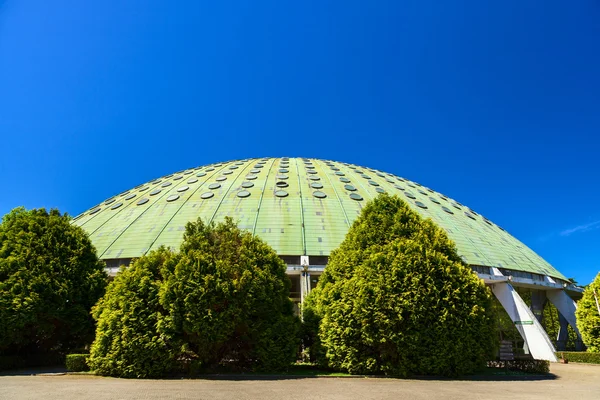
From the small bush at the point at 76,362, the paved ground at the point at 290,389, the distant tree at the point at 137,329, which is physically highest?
the distant tree at the point at 137,329

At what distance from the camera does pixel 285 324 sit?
15352 mm

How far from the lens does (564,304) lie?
3044 centimetres

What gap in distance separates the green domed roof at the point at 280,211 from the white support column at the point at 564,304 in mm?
→ 1999

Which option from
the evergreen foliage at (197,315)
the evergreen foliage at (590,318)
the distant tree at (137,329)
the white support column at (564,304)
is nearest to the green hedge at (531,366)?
the evergreen foliage at (590,318)

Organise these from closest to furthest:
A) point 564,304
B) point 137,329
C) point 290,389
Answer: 1. point 290,389
2. point 137,329
3. point 564,304

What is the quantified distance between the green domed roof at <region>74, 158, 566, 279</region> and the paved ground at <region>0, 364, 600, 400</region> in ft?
39.4

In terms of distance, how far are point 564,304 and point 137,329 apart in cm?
3182

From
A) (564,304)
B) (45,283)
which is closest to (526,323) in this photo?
(564,304)

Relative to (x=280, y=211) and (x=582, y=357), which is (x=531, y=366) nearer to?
(x=582, y=357)

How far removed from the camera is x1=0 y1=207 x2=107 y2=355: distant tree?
54.4 feet

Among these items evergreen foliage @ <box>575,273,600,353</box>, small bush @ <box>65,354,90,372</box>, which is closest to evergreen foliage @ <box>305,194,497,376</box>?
small bush @ <box>65,354,90,372</box>

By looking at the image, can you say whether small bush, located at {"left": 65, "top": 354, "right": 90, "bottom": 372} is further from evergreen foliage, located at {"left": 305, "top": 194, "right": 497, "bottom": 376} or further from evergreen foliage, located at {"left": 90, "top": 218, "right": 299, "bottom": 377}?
evergreen foliage, located at {"left": 305, "top": 194, "right": 497, "bottom": 376}

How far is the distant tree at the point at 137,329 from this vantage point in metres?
13.8

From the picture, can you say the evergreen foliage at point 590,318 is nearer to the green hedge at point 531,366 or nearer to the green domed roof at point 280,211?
the green domed roof at point 280,211
